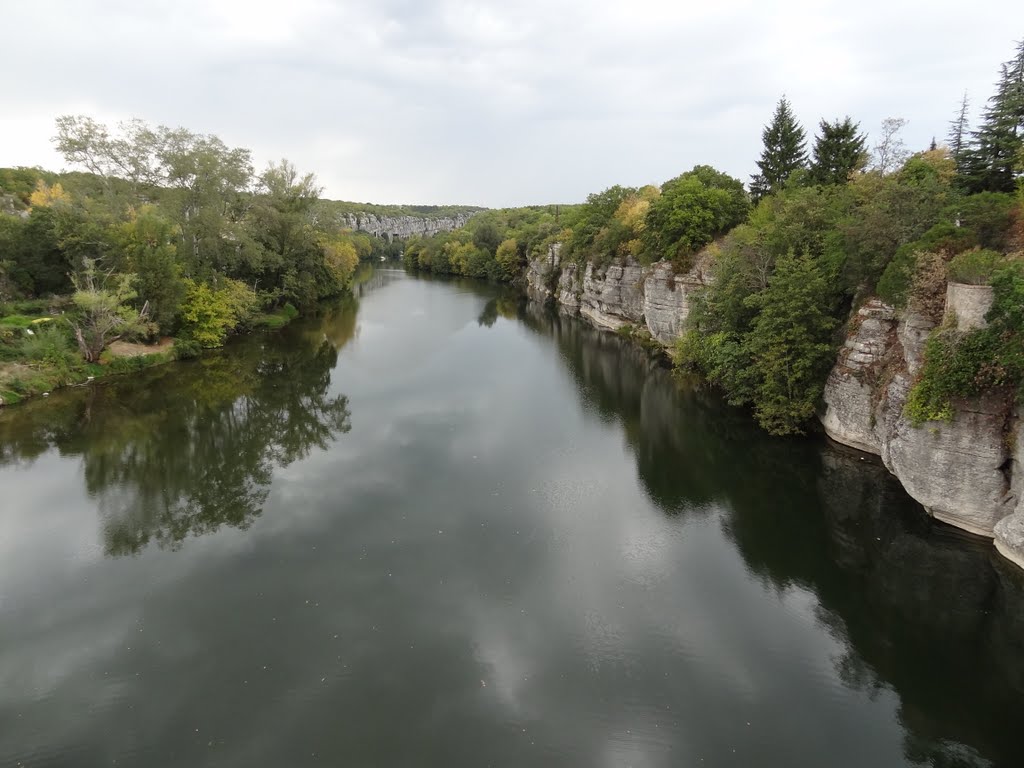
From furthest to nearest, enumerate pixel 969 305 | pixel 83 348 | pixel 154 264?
pixel 154 264 → pixel 83 348 → pixel 969 305

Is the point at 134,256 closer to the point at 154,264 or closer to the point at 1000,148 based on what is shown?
the point at 154,264

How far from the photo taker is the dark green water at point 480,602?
30.9 feet

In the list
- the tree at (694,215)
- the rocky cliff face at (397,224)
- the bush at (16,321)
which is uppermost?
the rocky cliff face at (397,224)

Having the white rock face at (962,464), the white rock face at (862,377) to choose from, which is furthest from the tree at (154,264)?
the white rock face at (962,464)

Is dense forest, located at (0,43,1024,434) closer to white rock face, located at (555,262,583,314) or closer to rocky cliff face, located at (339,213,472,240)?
white rock face, located at (555,262,583,314)

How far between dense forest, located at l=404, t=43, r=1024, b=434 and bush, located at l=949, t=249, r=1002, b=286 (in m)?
0.04

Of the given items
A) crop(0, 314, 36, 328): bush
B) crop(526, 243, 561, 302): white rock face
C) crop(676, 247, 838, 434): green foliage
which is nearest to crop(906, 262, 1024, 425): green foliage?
crop(676, 247, 838, 434): green foliage

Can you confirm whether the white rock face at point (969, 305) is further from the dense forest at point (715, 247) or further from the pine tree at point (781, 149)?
the pine tree at point (781, 149)

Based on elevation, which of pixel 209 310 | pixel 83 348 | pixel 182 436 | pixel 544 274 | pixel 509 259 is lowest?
pixel 182 436

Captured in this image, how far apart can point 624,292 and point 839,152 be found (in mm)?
18430

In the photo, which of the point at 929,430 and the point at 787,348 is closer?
the point at 929,430

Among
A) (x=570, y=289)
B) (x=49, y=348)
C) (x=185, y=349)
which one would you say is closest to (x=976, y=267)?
(x=49, y=348)

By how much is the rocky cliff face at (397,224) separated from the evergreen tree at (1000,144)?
13145 centimetres

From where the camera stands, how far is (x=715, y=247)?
34062mm
